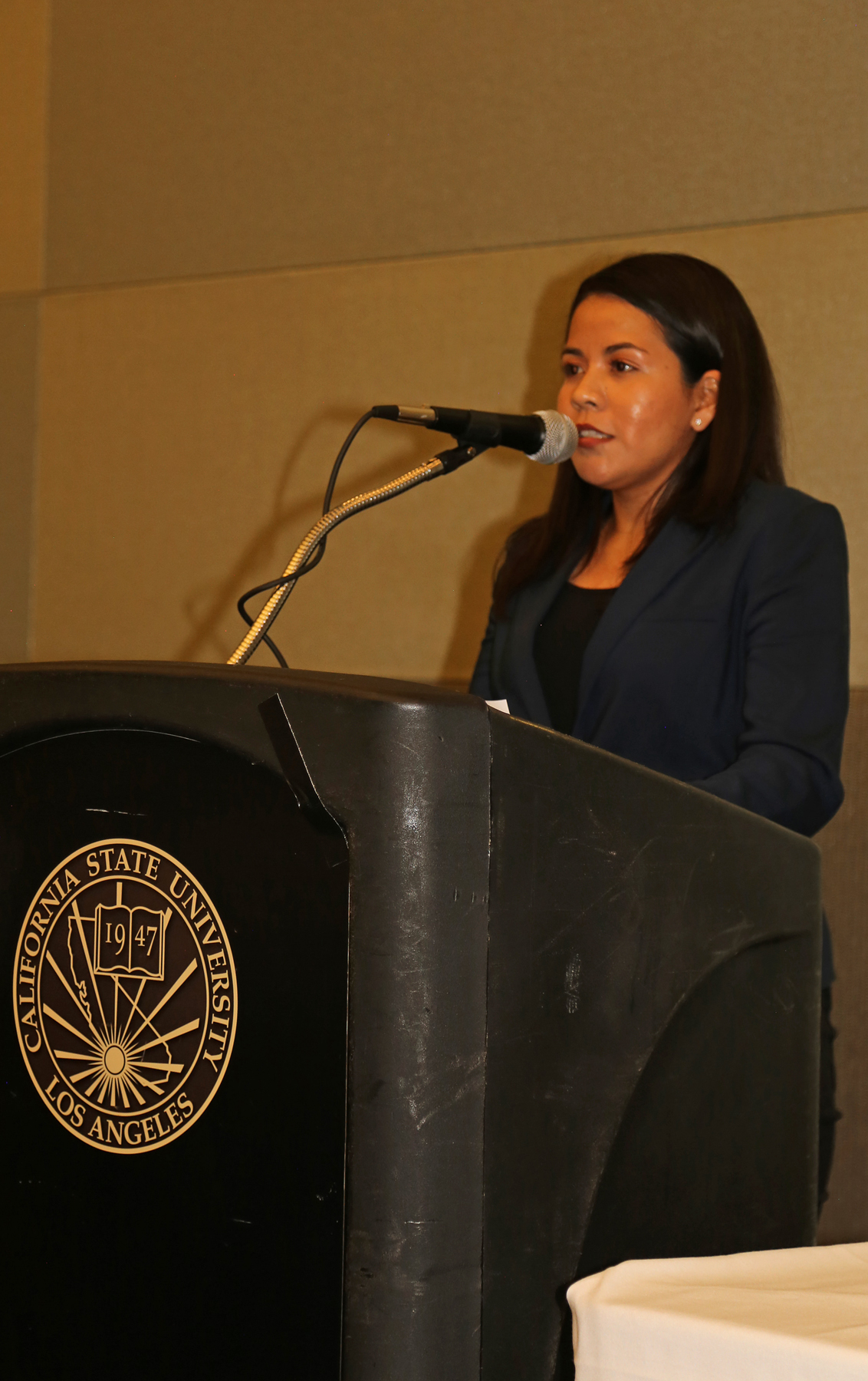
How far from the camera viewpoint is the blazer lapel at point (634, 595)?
1.34 metres

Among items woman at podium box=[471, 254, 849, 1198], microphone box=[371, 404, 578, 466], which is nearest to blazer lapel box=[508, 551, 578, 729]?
woman at podium box=[471, 254, 849, 1198]

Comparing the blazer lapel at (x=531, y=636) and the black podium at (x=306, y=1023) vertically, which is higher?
the blazer lapel at (x=531, y=636)

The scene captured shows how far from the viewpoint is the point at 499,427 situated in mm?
943

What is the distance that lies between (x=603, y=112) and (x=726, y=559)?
1.04 metres

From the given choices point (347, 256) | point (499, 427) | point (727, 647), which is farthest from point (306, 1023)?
point (347, 256)

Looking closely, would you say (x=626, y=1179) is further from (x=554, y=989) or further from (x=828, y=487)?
(x=828, y=487)

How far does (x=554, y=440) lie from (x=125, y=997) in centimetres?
59

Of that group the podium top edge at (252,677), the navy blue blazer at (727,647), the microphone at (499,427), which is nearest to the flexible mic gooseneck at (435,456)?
the microphone at (499,427)

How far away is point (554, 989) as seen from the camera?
538 millimetres

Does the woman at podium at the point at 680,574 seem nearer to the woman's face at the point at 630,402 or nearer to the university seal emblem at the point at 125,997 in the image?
the woman's face at the point at 630,402

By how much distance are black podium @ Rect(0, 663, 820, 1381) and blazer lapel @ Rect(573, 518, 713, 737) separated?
29.9 inches

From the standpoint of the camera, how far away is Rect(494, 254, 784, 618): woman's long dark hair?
1.43 m

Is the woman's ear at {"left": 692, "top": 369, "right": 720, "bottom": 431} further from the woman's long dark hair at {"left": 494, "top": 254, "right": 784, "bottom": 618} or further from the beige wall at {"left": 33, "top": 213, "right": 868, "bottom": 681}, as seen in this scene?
the beige wall at {"left": 33, "top": 213, "right": 868, "bottom": 681}

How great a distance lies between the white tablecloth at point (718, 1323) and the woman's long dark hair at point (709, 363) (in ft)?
3.21
